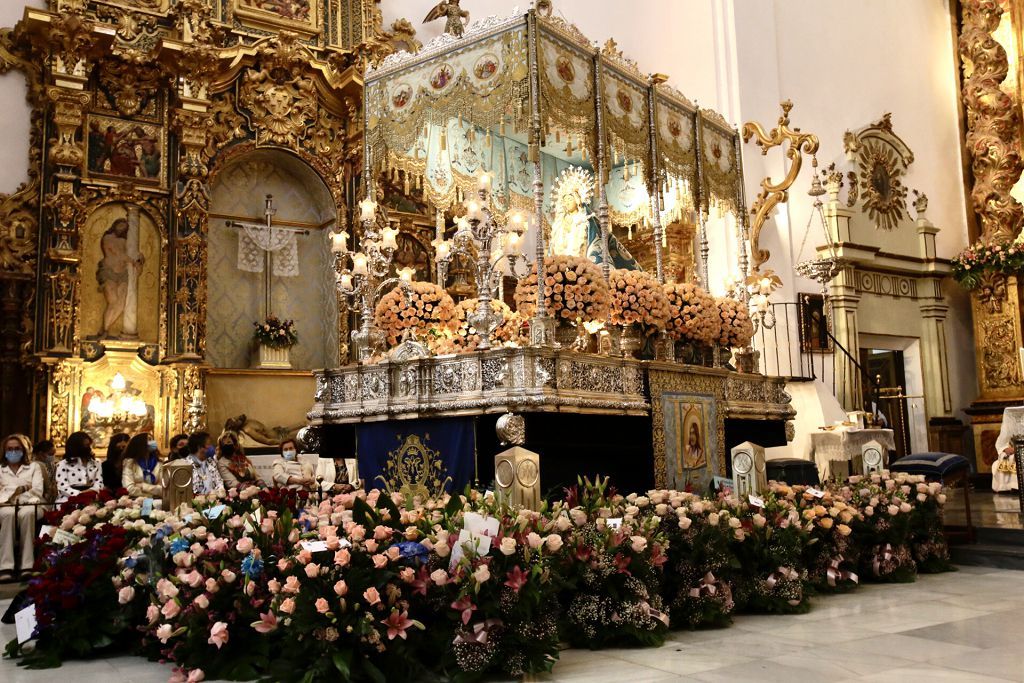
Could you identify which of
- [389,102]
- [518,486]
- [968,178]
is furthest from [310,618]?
[968,178]

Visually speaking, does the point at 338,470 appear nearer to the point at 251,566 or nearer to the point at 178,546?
the point at 178,546

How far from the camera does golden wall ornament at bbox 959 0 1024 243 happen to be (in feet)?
52.4

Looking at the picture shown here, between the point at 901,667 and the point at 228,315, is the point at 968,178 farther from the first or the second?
the point at 901,667

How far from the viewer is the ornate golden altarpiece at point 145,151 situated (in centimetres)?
1011

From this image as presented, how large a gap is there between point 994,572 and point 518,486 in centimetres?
447

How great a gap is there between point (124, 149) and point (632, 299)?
6746 millimetres

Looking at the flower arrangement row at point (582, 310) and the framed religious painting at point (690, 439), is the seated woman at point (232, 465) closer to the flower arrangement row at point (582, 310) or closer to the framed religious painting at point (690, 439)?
the flower arrangement row at point (582, 310)

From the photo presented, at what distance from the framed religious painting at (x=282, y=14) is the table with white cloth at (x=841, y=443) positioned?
8489 millimetres

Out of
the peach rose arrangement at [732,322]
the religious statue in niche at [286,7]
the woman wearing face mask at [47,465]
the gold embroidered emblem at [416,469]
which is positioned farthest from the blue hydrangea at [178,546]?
the religious statue in niche at [286,7]

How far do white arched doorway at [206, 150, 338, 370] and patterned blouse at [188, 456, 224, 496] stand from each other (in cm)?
406

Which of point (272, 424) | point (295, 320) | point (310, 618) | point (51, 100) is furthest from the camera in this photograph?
point (295, 320)

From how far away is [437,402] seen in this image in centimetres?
693

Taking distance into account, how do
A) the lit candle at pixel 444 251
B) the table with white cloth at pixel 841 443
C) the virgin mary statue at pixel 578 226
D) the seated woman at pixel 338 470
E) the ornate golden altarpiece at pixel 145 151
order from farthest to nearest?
1. the table with white cloth at pixel 841 443
2. the ornate golden altarpiece at pixel 145 151
3. the virgin mary statue at pixel 578 226
4. the lit candle at pixel 444 251
5. the seated woman at pixel 338 470

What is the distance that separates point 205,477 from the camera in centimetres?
791
